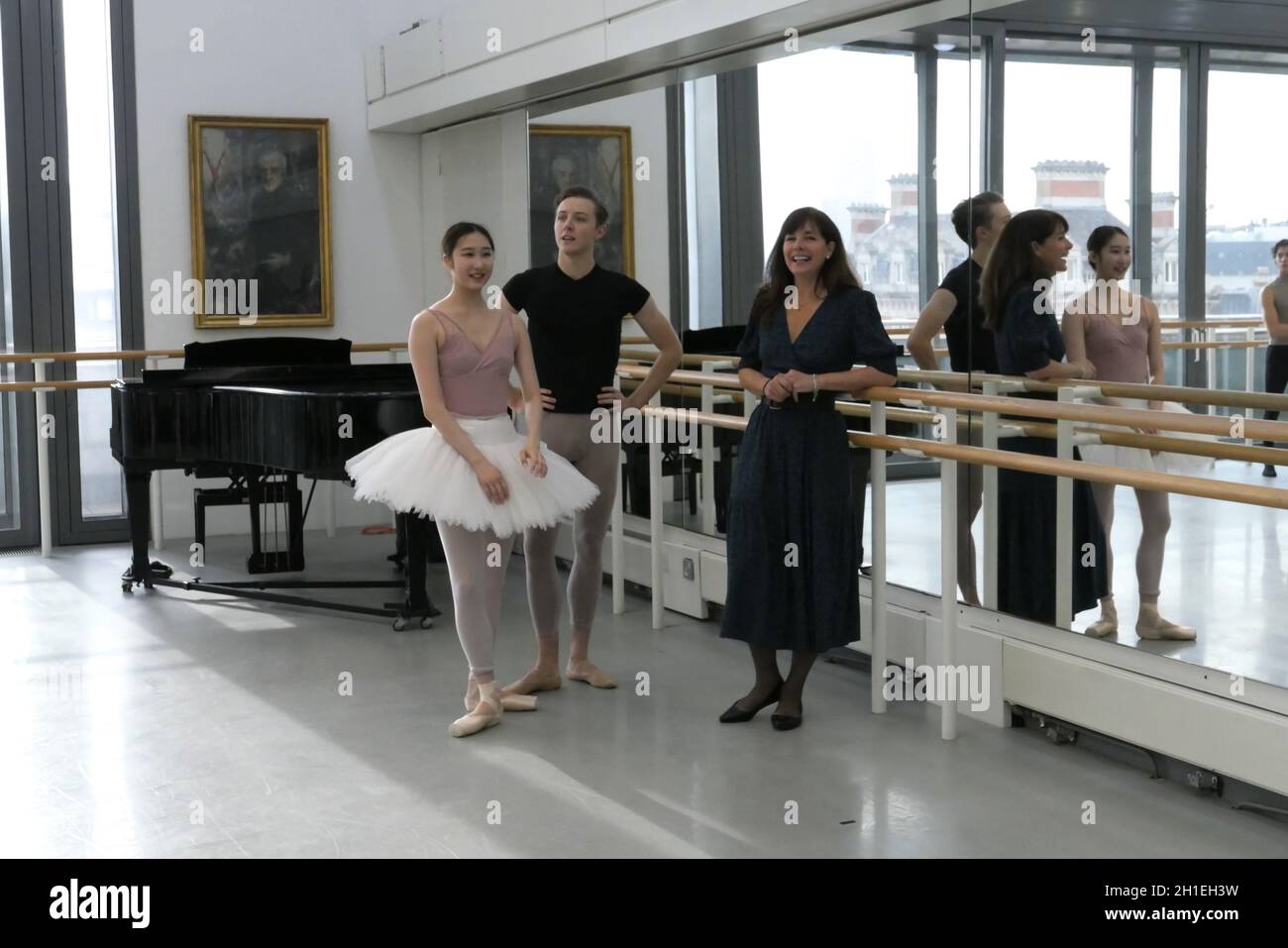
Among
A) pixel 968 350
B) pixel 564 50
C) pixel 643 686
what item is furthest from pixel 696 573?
pixel 564 50

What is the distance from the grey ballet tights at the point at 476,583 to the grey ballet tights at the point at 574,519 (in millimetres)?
225

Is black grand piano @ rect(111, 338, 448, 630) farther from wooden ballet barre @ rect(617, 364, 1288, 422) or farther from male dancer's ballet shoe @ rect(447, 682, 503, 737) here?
wooden ballet barre @ rect(617, 364, 1288, 422)

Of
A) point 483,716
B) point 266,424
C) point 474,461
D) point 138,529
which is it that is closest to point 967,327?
point 474,461

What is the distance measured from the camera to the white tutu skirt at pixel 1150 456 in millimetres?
4238

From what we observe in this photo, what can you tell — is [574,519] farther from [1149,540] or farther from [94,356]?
[94,356]

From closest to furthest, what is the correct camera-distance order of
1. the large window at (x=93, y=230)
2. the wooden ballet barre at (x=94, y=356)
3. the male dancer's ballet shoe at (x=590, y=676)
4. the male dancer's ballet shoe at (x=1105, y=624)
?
the male dancer's ballet shoe at (x=1105, y=624)
the male dancer's ballet shoe at (x=590, y=676)
the wooden ballet barre at (x=94, y=356)
the large window at (x=93, y=230)

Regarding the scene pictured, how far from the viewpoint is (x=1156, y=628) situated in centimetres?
435

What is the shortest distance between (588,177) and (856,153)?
85.5 inches

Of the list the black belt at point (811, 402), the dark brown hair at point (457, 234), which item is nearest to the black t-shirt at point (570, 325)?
the dark brown hair at point (457, 234)

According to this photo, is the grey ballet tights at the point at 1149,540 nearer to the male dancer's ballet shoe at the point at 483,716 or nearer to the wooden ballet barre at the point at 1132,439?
the wooden ballet barre at the point at 1132,439

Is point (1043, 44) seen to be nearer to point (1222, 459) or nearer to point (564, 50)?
point (1222, 459)

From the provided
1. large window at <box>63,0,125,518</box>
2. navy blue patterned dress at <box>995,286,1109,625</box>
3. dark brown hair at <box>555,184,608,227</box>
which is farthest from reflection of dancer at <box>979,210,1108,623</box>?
large window at <box>63,0,125,518</box>

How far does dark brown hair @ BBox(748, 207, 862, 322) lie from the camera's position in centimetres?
475

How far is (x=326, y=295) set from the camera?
941 cm
